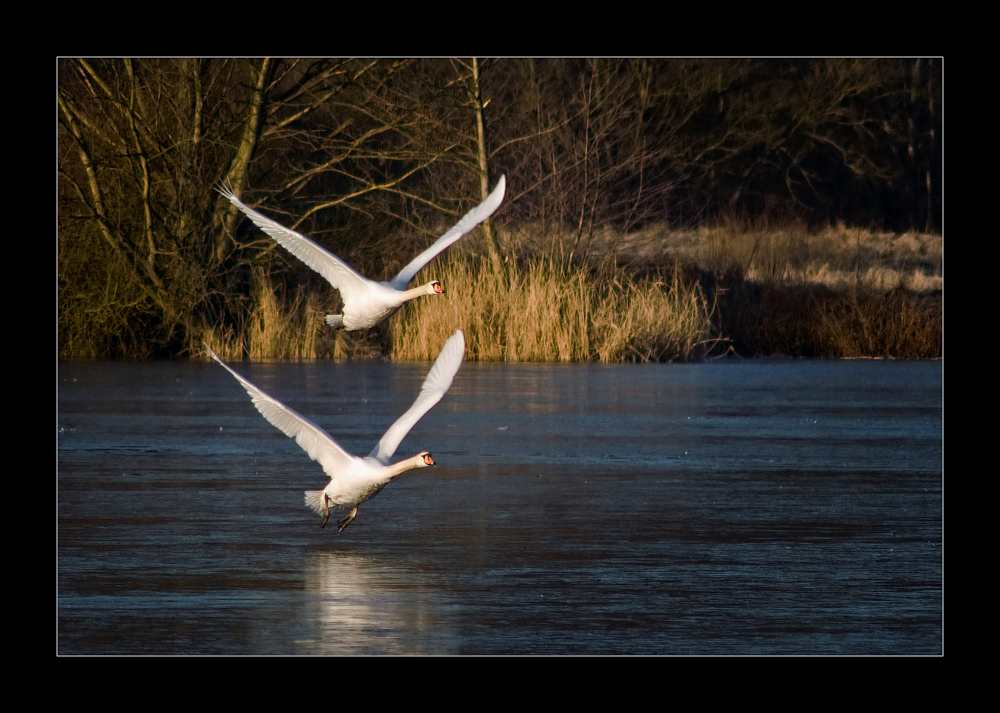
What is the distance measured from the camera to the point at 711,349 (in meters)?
20.9

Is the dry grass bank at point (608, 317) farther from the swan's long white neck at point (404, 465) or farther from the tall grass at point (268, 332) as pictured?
the swan's long white neck at point (404, 465)

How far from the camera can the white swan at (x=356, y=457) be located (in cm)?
710

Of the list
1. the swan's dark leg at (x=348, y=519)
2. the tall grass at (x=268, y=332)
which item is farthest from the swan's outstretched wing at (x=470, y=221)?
the tall grass at (x=268, y=332)

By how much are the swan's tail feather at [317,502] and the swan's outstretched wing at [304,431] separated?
0.16 metres

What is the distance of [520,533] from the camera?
7898mm

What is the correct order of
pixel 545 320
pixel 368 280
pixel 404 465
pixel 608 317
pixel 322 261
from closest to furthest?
pixel 404 465 → pixel 368 280 → pixel 322 261 → pixel 545 320 → pixel 608 317

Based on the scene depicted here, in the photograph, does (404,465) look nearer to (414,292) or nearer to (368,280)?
(368,280)

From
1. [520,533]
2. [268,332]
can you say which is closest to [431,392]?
[520,533]

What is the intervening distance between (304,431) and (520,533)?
136 centimetres

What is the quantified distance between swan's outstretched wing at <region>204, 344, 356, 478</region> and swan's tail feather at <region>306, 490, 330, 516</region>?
16cm

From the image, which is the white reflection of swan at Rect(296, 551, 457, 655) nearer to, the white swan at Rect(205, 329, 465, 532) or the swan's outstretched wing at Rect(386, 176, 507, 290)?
the white swan at Rect(205, 329, 465, 532)

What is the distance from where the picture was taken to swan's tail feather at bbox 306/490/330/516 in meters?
7.48

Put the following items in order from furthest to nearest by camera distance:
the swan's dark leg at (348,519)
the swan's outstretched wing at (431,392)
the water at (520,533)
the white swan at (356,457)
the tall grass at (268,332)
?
the tall grass at (268,332) → the swan's dark leg at (348,519) → the swan's outstretched wing at (431,392) → the white swan at (356,457) → the water at (520,533)
